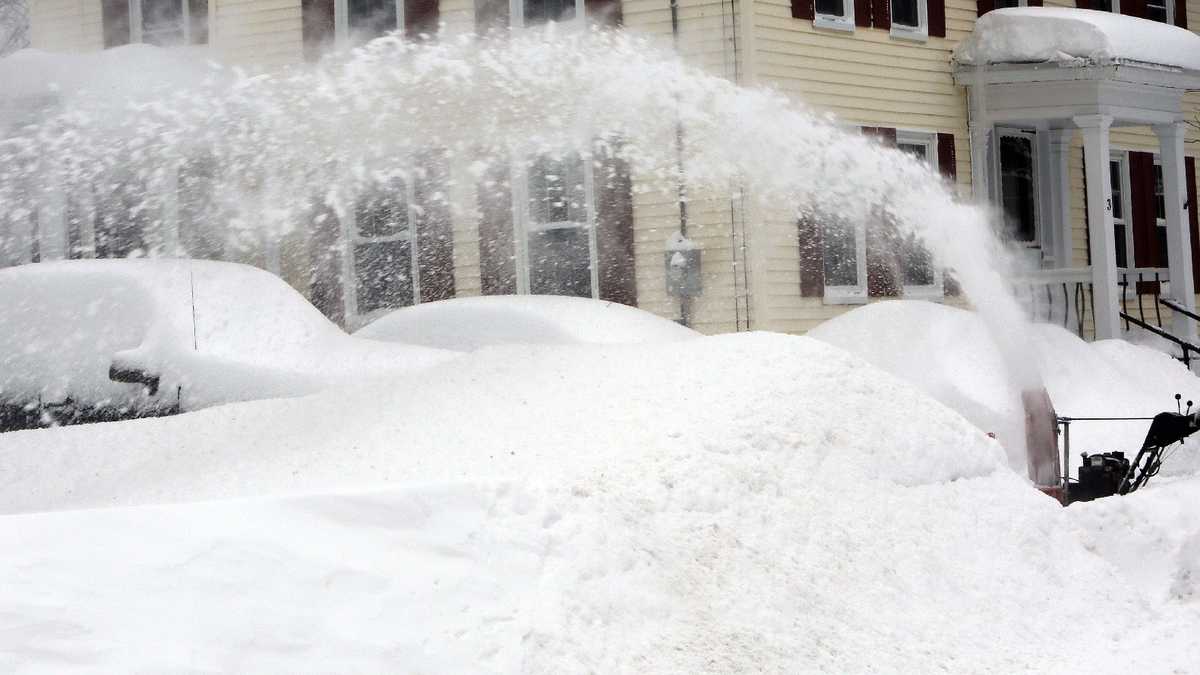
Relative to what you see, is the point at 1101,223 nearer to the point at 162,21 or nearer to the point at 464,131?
the point at 464,131

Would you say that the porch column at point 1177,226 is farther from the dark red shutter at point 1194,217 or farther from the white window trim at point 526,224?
the white window trim at point 526,224

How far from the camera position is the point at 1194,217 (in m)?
22.5

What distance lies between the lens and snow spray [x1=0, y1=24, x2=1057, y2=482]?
14703 mm

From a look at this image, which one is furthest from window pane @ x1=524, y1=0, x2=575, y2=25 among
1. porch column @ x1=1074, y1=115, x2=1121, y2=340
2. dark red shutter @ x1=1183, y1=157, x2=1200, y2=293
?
dark red shutter @ x1=1183, y1=157, x2=1200, y2=293

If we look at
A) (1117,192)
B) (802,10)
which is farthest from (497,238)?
(1117,192)

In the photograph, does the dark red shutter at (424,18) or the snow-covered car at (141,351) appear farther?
the dark red shutter at (424,18)

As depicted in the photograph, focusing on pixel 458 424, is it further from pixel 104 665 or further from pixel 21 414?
pixel 21 414

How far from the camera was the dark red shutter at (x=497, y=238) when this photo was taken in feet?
53.7

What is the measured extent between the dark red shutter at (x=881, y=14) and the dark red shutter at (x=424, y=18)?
→ 18.7 ft

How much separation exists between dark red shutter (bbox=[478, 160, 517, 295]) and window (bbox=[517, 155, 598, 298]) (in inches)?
6.3

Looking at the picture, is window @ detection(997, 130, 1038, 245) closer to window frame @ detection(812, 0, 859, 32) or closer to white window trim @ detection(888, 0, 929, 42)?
white window trim @ detection(888, 0, 929, 42)

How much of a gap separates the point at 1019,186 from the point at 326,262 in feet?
33.2

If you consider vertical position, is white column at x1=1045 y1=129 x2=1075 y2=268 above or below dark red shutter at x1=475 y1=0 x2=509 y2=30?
below

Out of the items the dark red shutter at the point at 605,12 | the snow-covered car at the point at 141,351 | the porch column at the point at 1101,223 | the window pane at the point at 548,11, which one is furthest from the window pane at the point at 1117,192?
the snow-covered car at the point at 141,351
